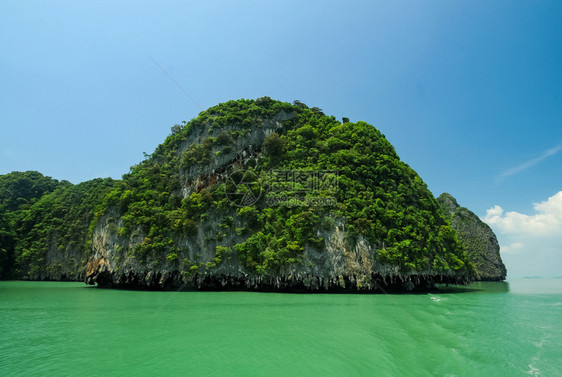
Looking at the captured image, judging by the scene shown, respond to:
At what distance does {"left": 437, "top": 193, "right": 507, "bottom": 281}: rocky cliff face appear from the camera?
59.2 m

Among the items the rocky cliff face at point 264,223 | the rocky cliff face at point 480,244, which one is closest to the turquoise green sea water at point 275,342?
the rocky cliff face at point 264,223

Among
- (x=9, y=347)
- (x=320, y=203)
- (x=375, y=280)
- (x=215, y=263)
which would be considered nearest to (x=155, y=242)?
(x=215, y=263)

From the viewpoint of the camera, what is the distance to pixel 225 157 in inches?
1400

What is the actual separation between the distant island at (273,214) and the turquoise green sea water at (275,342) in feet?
31.6

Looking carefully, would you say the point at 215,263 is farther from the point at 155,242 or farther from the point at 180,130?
the point at 180,130

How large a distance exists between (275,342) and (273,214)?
19.9m

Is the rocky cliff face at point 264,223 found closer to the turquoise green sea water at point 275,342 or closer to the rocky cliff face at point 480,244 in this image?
the turquoise green sea water at point 275,342

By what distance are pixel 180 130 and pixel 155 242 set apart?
1952 centimetres

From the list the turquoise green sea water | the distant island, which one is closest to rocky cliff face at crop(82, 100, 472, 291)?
the distant island

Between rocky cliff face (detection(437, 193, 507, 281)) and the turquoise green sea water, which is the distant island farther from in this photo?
rocky cliff face (detection(437, 193, 507, 281))

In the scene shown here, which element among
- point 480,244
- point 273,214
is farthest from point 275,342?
point 480,244

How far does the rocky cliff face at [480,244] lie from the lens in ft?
→ 194

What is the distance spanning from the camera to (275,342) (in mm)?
9695

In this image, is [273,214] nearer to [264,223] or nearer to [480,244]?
[264,223]
